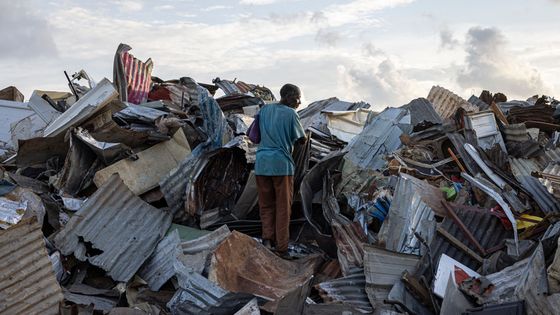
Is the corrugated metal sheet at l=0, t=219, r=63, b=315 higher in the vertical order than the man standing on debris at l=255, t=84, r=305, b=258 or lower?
lower

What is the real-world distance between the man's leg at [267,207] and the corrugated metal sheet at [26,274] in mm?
2095

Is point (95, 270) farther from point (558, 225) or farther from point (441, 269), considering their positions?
point (558, 225)

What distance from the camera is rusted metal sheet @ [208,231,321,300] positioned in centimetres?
627

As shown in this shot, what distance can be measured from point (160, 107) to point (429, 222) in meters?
4.51

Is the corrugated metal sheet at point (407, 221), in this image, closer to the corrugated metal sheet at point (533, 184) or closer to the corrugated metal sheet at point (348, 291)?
the corrugated metal sheet at point (348, 291)

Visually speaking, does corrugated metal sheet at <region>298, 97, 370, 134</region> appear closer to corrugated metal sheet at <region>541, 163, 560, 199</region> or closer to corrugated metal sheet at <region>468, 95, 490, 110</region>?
corrugated metal sheet at <region>468, 95, 490, 110</region>

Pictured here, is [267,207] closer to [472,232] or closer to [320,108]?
[472,232]

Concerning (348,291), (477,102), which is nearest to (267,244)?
(348,291)

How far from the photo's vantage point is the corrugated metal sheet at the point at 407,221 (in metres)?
6.62

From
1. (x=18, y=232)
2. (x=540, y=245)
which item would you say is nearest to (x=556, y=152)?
(x=540, y=245)

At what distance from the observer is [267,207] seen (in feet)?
23.6

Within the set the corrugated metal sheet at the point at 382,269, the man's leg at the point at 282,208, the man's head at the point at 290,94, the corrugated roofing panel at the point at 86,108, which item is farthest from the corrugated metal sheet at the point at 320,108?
the corrugated metal sheet at the point at 382,269

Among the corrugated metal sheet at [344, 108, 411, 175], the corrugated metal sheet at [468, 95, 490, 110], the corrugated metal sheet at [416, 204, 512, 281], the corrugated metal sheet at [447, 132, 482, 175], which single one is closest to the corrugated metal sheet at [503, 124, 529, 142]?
the corrugated metal sheet at [447, 132, 482, 175]

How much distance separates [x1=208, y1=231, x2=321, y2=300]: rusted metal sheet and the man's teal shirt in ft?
2.39
